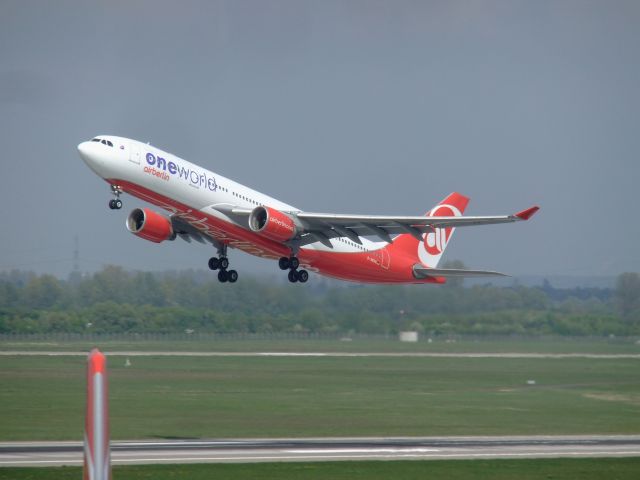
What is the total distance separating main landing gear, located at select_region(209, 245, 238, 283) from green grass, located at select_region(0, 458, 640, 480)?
18.3 m

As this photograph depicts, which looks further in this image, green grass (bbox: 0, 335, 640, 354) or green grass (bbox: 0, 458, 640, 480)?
green grass (bbox: 0, 335, 640, 354)

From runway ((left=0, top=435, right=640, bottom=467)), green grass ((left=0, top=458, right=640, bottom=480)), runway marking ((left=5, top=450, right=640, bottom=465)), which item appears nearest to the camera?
green grass ((left=0, top=458, right=640, bottom=480))

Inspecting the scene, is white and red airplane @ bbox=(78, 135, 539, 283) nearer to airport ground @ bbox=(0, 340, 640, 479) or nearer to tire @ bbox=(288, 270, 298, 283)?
tire @ bbox=(288, 270, 298, 283)

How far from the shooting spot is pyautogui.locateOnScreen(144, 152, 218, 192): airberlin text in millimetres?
41094

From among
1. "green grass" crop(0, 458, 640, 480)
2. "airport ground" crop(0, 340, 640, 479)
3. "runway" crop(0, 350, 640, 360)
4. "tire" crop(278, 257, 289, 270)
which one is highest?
"tire" crop(278, 257, 289, 270)

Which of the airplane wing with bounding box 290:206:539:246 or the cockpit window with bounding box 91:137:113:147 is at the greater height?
the cockpit window with bounding box 91:137:113:147

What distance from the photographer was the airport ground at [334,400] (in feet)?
102

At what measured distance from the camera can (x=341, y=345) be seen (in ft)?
253

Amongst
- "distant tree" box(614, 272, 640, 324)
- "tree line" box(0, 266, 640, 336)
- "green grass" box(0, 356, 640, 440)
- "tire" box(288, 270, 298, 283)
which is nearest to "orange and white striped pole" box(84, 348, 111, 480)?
"green grass" box(0, 356, 640, 440)

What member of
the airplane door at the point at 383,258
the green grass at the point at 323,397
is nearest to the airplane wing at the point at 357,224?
the airplane door at the point at 383,258

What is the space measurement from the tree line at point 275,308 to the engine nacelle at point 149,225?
64.7 feet

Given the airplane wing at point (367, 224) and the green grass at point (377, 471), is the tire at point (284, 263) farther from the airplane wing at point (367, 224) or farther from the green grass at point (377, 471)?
the green grass at point (377, 471)

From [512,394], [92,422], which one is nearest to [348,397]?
[512,394]

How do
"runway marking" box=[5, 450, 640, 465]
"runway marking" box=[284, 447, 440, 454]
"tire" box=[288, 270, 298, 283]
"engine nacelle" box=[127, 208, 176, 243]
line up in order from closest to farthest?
"runway marking" box=[5, 450, 640, 465], "runway marking" box=[284, 447, 440, 454], "engine nacelle" box=[127, 208, 176, 243], "tire" box=[288, 270, 298, 283]
